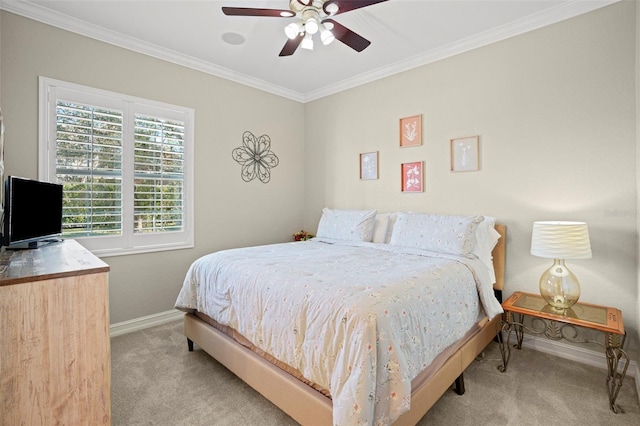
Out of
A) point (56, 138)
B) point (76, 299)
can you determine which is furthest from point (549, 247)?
point (56, 138)

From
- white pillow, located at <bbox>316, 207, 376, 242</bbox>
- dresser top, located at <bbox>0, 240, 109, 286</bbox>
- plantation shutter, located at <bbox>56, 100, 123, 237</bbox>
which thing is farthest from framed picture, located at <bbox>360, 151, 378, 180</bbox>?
dresser top, located at <bbox>0, 240, 109, 286</bbox>

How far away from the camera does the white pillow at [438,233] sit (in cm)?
262

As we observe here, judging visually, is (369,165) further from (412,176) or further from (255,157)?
(255,157)

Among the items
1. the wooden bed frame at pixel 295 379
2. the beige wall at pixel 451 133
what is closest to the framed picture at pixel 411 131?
the beige wall at pixel 451 133

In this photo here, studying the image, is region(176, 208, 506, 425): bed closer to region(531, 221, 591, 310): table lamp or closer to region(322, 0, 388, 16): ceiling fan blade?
region(531, 221, 591, 310): table lamp

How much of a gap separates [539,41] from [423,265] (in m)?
2.22

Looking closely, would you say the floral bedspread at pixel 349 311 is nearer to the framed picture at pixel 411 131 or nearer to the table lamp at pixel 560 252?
the table lamp at pixel 560 252

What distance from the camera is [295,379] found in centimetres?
169

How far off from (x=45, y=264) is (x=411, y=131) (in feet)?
10.8

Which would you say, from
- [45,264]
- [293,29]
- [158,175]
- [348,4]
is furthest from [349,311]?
[158,175]

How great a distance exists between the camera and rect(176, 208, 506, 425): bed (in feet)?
4.59

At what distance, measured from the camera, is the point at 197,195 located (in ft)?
11.7

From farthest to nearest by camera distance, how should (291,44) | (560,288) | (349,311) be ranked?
1. (291,44)
2. (560,288)
3. (349,311)

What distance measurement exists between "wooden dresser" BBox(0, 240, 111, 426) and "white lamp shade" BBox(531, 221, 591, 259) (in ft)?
8.97
